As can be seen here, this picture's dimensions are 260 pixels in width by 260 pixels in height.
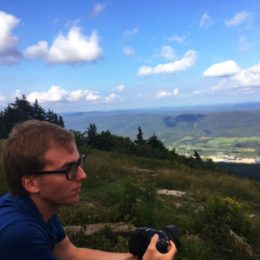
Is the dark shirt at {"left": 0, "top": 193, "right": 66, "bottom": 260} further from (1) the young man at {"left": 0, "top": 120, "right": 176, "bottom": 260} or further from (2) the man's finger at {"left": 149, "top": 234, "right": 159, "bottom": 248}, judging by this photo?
(2) the man's finger at {"left": 149, "top": 234, "right": 159, "bottom": 248}

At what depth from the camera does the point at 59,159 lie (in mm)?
2596

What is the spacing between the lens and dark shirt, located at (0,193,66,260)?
2322mm

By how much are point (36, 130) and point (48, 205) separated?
0.45 meters


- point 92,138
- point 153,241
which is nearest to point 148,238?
point 153,241

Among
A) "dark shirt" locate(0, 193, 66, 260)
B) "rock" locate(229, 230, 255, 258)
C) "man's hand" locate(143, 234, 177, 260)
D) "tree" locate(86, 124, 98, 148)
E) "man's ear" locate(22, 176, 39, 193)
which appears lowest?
"tree" locate(86, 124, 98, 148)

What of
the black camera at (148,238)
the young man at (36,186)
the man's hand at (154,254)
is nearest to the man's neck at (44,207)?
the young man at (36,186)

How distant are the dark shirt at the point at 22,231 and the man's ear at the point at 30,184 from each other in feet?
0.19

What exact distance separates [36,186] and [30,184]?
0.04m

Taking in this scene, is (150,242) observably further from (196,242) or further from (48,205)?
(196,242)

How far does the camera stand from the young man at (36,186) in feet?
7.75

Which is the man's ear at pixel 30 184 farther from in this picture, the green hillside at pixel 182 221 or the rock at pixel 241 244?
the rock at pixel 241 244

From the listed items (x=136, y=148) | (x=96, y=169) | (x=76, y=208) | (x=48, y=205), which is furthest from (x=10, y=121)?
(x=48, y=205)

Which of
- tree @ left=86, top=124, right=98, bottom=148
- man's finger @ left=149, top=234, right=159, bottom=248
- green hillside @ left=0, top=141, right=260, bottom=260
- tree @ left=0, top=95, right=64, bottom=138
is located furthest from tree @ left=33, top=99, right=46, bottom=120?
man's finger @ left=149, top=234, right=159, bottom=248

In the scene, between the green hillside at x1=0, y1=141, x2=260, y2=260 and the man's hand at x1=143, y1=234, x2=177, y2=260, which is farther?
the green hillside at x1=0, y1=141, x2=260, y2=260
